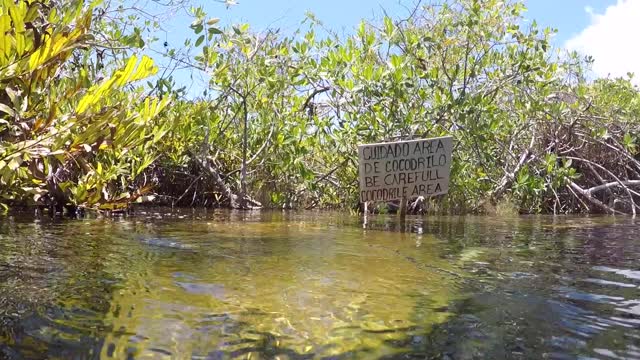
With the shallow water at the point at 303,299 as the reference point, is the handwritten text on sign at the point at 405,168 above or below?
above

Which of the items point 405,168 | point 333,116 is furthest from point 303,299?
point 333,116

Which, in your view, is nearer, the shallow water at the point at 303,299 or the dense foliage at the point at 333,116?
the shallow water at the point at 303,299

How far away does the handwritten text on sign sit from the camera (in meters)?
4.79

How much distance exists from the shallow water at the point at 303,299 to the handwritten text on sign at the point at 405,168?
59.7 inches

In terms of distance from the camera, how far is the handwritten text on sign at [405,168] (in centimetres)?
479

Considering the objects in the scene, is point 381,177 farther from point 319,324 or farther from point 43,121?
point 319,324

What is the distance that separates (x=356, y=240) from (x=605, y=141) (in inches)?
293

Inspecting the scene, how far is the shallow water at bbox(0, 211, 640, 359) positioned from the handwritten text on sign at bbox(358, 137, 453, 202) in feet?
4.97

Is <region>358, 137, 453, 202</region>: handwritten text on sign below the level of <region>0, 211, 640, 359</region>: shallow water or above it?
above

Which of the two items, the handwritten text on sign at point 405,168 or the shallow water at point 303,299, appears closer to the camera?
the shallow water at point 303,299

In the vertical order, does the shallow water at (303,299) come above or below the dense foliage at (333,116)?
below

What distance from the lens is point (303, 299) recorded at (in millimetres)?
1832

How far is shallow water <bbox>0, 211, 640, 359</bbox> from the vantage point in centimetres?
137

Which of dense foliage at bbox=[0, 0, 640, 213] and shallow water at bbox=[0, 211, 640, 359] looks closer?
shallow water at bbox=[0, 211, 640, 359]
